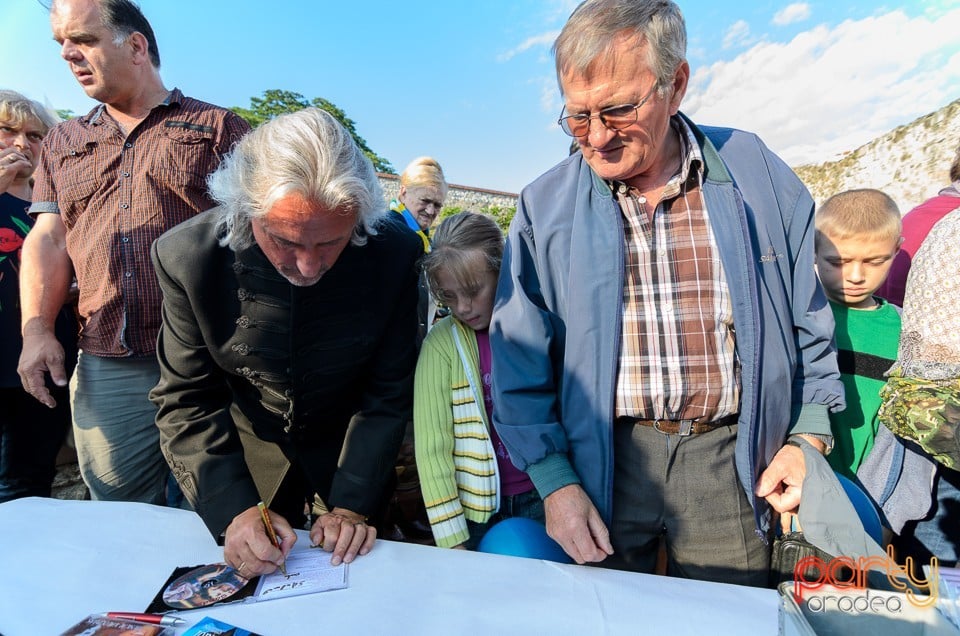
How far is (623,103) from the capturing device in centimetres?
118

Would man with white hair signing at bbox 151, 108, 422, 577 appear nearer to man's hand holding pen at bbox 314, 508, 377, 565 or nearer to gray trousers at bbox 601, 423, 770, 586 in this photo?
man's hand holding pen at bbox 314, 508, 377, 565

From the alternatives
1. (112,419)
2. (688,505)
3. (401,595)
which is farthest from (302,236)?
(112,419)

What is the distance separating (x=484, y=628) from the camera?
0.96 metres

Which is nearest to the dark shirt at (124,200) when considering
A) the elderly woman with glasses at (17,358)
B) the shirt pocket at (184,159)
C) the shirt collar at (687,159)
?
the shirt pocket at (184,159)

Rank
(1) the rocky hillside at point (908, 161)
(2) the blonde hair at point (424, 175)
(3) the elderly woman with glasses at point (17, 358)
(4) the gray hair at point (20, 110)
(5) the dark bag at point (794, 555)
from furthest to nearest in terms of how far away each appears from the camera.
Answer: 1. (1) the rocky hillside at point (908, 161)
2. (2) the blonde hair at point (424, 175)
3. (4) the gray hair at point (20, 110)
4. (3) the elderly woman with glasses at point (17, 358)
5. (5) the dark bag at point (794, 555)

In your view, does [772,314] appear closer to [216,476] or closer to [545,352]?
[545,352]

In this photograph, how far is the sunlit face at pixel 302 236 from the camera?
123 centimetres

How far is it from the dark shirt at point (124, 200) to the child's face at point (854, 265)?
7.43ft

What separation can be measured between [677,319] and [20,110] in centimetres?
298

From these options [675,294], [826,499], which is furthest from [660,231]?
[826,499]

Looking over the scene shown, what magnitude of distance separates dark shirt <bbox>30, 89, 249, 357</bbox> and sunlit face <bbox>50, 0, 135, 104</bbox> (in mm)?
120

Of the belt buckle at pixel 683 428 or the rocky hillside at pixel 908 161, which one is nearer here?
the belt buckle at pixel 683 428

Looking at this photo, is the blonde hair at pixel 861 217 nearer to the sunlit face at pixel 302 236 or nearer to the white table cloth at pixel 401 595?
Result: the white table cloth at pixel 401 595

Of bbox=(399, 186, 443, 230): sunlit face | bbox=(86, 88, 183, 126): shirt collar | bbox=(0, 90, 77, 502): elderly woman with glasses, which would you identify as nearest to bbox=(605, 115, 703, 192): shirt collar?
bbox=(86, 88, 183, 126): shirt collar
